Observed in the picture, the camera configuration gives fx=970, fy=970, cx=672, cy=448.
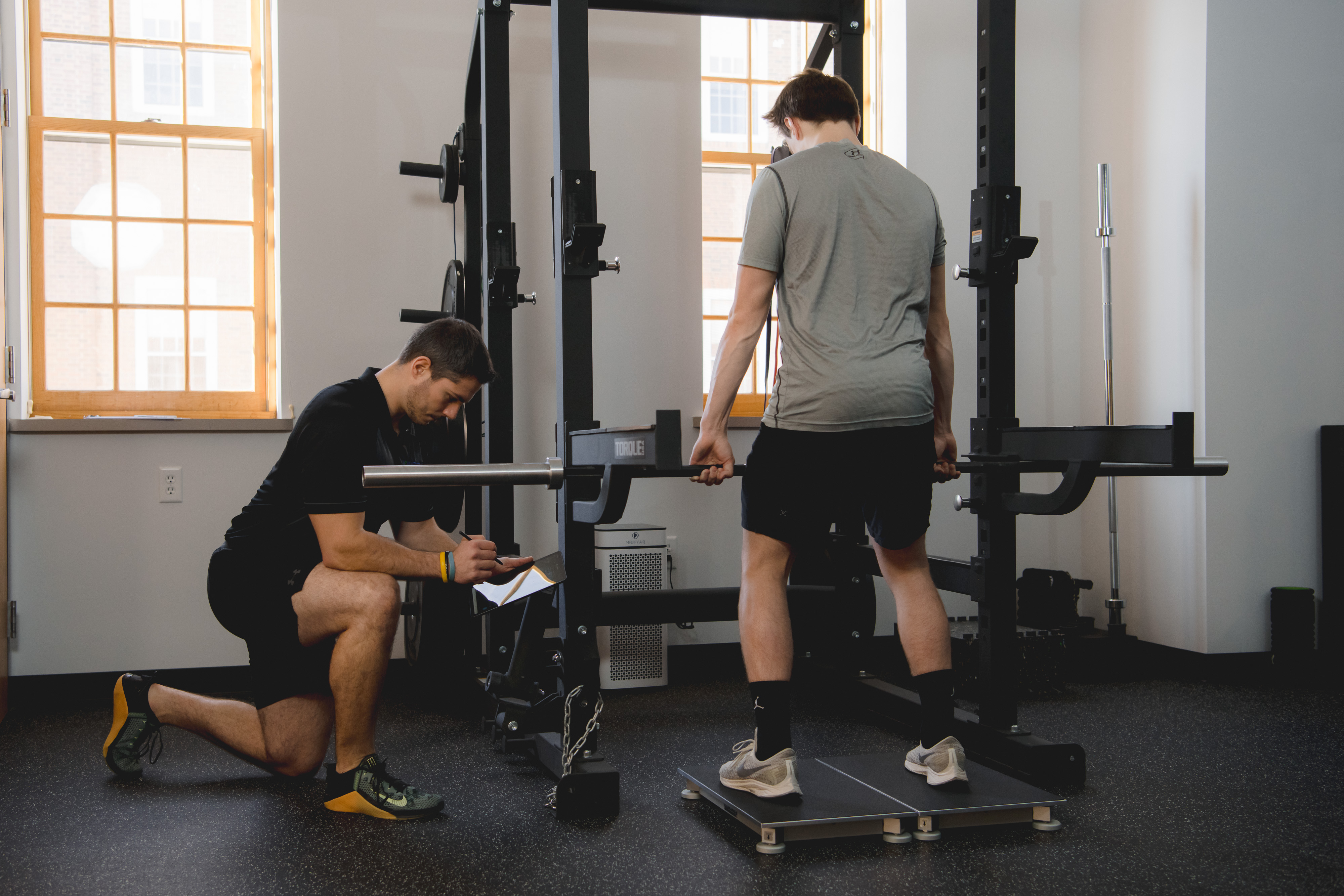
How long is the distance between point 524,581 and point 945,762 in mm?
913

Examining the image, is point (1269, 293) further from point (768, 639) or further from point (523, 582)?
point (523, 582)

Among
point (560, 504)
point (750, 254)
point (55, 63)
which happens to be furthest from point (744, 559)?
point (55, 63)

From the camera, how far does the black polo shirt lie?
2.00 metres

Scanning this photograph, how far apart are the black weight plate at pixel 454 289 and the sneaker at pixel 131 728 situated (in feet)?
4.51

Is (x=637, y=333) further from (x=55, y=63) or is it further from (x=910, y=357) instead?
(x=55, y=63)

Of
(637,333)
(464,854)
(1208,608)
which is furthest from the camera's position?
(637,333)

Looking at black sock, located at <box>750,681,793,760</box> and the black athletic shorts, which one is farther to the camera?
the black athletic shorts

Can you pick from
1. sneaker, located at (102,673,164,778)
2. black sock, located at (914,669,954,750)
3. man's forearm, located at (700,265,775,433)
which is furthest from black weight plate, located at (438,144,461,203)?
black sock, located at (914,669,954,750)

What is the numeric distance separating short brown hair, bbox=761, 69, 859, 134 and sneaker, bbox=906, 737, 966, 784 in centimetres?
123

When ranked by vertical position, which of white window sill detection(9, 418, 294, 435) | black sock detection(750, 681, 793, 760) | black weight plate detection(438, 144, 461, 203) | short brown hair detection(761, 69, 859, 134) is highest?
black weight plate detection(438, 144, 461, 203)

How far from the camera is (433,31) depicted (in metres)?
3.46

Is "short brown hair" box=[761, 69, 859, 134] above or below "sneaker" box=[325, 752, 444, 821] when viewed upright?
above

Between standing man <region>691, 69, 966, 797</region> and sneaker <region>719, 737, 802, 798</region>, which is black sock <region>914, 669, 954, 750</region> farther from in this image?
sneaker <region>719, 737, 802, 798</region>

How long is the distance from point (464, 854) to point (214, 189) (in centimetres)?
271
